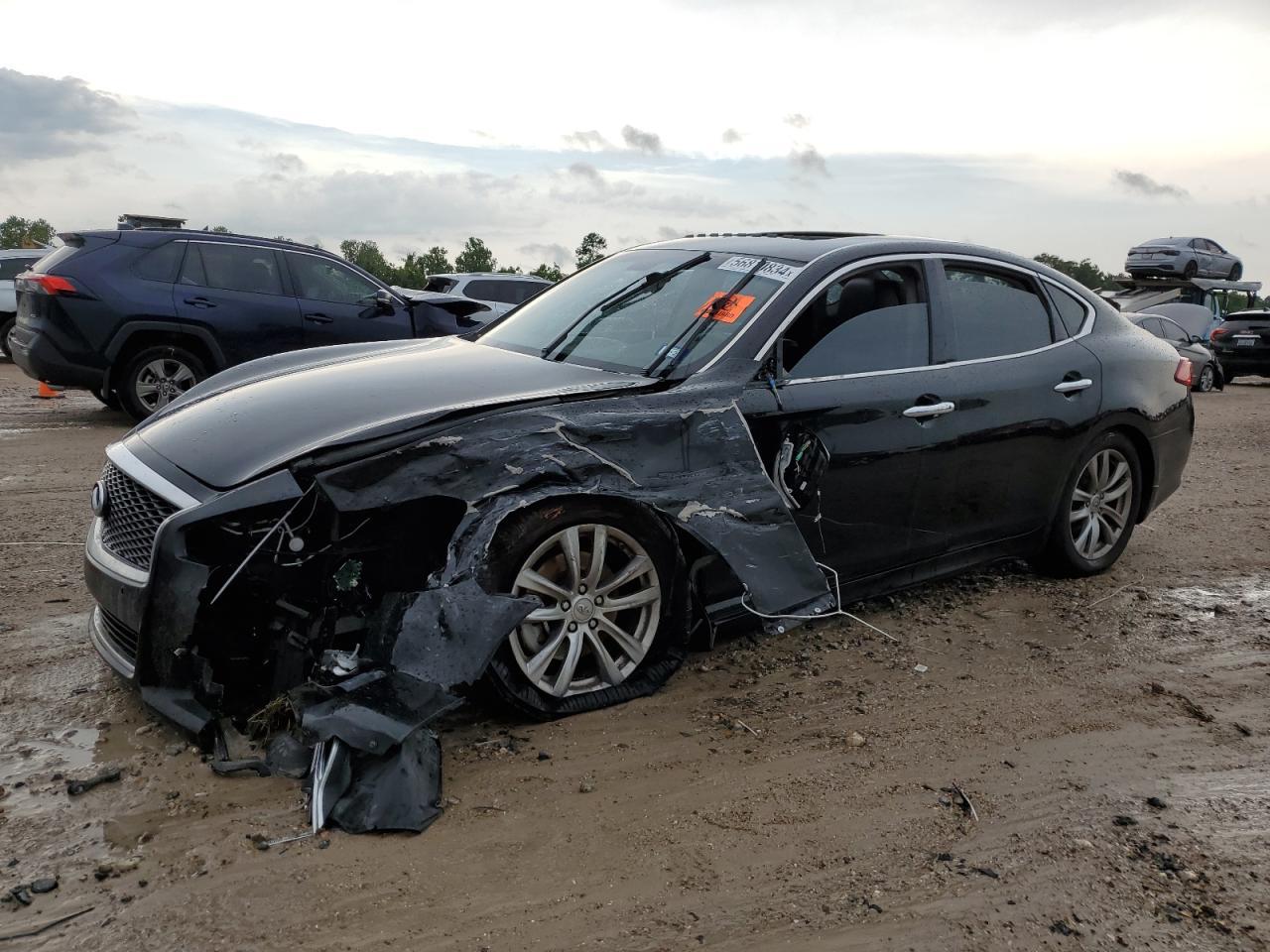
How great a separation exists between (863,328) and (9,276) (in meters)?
15.6

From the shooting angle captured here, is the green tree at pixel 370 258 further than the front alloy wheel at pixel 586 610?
Yes

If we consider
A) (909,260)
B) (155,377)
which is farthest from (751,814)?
(155,377)

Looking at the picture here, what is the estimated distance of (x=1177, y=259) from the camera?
23.9 m

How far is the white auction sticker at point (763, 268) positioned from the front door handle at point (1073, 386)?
1.58 m

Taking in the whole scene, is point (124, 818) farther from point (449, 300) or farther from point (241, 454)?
point (449, 300)

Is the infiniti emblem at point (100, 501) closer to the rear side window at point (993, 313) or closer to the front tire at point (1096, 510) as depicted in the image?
the rear side window at point (993, 313)

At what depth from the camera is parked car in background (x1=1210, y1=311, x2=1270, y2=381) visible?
1903 cm

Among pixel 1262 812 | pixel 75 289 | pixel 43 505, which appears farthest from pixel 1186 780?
pixel 75 289

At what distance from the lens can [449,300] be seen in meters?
8.78

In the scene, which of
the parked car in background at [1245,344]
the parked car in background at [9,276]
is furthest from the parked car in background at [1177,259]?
the parked car in background at [9,276]

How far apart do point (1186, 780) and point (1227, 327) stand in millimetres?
18900

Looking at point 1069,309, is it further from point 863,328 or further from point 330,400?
point 330,400

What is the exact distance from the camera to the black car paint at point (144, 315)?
920 centimetres

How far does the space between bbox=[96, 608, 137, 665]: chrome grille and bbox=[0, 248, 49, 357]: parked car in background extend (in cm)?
1438
